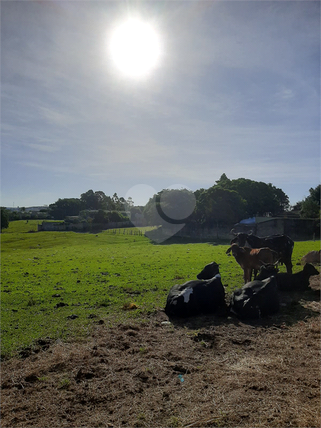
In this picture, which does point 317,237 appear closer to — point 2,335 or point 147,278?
point 147,278

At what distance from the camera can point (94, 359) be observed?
21.0 ft

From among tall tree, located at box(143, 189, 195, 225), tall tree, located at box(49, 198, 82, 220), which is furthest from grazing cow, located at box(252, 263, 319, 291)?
tall tree, located at box(49, 198, 82, 220)

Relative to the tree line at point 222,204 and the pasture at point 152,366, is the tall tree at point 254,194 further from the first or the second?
the pasture at point 152,366

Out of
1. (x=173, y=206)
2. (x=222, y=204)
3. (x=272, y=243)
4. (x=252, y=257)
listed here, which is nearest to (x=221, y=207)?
(x=222, y=204)

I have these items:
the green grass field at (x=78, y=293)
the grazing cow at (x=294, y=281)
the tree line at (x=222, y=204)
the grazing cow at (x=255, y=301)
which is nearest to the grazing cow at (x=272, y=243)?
the green grass field at (x=78, y=293)

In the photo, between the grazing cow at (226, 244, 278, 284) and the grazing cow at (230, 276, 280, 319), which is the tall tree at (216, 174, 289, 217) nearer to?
the grazing cow at (226, 244, 278, 284)

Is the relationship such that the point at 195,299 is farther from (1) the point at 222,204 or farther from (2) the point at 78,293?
(1) the point at 222,204

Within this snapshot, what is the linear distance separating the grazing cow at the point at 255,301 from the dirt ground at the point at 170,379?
0.67m

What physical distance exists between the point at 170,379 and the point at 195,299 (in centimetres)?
391

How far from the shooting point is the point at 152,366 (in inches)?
243

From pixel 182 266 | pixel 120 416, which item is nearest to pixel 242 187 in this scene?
pixel 182 266

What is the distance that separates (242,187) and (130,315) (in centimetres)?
5987

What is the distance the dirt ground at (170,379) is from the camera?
4684 millimetres

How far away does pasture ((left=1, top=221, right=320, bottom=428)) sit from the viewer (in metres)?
4.75
